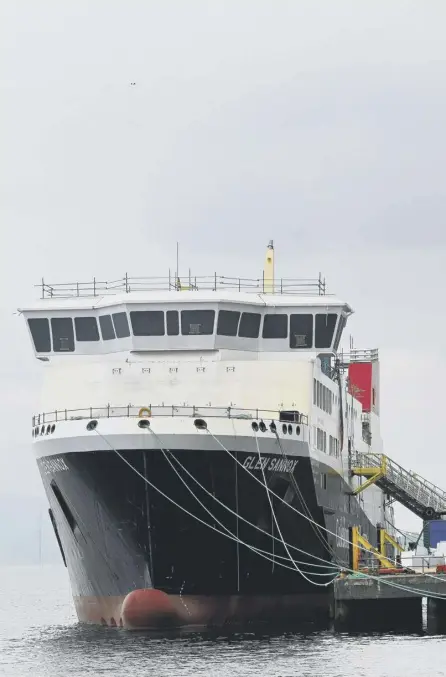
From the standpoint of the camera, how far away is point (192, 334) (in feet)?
156

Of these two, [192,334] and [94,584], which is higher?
[192,334]

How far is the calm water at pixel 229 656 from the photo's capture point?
126 feet

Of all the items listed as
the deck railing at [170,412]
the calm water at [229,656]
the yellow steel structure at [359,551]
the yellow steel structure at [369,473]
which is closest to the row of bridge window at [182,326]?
the deck railing at [170,412]

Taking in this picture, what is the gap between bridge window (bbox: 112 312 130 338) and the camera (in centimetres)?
4772

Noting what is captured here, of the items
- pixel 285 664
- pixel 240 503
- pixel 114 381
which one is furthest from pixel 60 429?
pixel 285 664

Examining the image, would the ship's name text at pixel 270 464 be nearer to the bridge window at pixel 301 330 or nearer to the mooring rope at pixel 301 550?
the mooring rope at pixel 301 550

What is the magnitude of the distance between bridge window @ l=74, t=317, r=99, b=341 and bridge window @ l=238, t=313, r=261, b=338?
4.78m

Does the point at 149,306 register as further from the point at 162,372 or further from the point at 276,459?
the point at 276,459

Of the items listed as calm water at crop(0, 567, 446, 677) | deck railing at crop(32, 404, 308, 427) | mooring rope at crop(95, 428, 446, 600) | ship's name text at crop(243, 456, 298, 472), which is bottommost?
calm water at crop(0, 567, 446, 677)

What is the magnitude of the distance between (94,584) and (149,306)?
8.99 meters

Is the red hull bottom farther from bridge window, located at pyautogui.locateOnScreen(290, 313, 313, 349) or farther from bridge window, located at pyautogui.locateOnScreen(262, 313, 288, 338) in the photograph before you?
bridge window, located at pyautogui.locateOnScreen(262, 313, 288, 338)

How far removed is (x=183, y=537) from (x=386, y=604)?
852 centimetres

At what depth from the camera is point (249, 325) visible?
48.3 meters

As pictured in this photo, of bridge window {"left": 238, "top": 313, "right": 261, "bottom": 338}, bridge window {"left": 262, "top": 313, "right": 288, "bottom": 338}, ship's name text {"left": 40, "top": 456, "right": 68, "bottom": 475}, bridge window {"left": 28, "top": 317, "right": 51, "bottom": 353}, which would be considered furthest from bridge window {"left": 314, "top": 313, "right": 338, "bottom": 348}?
ship's name text {"left": 40, "top": 456, "right": 68, "bottom": 475}
